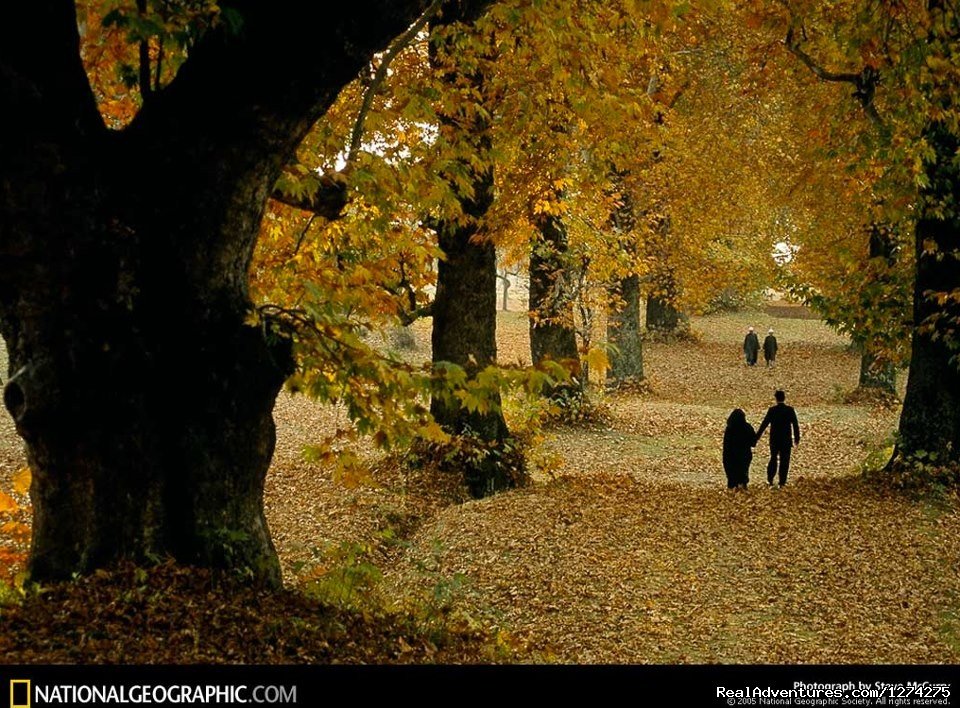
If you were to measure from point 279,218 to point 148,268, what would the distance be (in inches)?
165

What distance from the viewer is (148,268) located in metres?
5.00

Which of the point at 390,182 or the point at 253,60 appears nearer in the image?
the point at 253,60

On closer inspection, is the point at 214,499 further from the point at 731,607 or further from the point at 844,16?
the point at 844,16

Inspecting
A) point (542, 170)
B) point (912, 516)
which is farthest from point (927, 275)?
point (542, 170)

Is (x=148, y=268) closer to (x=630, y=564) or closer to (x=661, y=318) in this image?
(x=630, y=564)

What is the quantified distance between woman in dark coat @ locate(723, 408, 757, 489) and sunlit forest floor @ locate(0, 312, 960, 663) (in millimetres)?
1251

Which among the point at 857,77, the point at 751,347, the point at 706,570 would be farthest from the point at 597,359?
the point at 751,347

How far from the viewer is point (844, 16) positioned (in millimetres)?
11602

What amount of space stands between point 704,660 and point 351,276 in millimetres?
4407

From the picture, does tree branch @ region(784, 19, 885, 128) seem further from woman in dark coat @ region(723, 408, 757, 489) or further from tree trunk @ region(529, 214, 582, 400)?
tree trunk @ region(529, 214, 582, 400)
